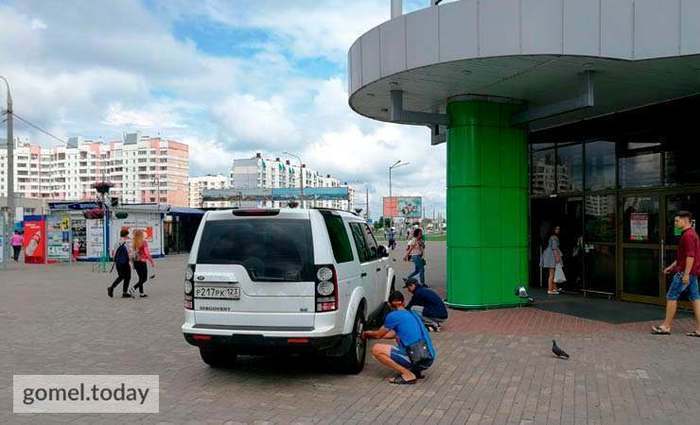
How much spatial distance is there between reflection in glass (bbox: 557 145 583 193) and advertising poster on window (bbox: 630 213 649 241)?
1661 mm

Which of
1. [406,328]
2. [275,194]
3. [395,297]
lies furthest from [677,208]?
[275,194]

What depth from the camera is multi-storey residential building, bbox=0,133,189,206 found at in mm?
112312

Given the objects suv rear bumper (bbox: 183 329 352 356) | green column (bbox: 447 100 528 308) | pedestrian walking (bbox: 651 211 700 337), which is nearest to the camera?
suv rear bumper (bbox: 183 329 352 356)

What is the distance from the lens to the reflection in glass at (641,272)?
38.3 ft

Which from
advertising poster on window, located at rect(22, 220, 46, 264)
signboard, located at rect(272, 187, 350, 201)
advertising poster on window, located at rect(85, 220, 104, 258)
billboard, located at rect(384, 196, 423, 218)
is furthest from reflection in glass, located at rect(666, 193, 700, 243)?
billboard, located at rect(384, 196, 423, 218)

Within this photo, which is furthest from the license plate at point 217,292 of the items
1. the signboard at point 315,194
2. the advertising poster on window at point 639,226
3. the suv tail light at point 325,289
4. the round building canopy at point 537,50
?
the signboard at point 315,194

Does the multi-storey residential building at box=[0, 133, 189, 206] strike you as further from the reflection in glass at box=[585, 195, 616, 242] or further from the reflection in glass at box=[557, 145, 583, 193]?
the reflection in glass at box=[585, 195, 616, 242]

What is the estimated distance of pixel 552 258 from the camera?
13930 millimetres

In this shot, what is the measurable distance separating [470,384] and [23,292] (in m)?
13.3

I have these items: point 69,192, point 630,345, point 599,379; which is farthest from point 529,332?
point 69,192

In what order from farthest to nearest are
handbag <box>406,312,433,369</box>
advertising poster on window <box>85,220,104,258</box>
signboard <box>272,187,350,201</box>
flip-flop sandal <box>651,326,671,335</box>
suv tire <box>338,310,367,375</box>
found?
signboard <box>272,187,350,201</box> → advertising poster on window <box>85,220,104,258</box> → flip-flop sandal <box>651,326,671,335</box> → suv tire <box>338,310,367,375</box> → handbag <box>406,312,433,369</box>

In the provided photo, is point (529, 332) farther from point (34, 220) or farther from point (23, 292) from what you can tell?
point (34, 220)

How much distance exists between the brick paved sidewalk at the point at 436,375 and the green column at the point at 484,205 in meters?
0.71

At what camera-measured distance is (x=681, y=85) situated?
9891mm
